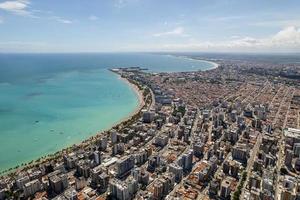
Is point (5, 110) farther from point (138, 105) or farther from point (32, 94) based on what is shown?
point (138, 105)

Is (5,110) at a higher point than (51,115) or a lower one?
higher

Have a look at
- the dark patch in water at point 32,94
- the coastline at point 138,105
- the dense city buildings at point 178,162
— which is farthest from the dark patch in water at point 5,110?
the dense city buildings at point 178,162

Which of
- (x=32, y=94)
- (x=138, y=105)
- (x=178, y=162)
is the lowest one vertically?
(x=178, y=162)

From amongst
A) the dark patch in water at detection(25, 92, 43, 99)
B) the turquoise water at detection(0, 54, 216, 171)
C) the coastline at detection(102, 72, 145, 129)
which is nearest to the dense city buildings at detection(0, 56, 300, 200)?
the coastline at detection(102, 72, 145, 129)

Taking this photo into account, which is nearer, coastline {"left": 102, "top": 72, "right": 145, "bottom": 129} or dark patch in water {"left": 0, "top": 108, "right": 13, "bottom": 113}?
coastline {"left": 102, "top": 72, "right": 145, "bottom": 129}

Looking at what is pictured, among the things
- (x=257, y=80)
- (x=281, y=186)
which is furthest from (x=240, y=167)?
(x=257, y=80)

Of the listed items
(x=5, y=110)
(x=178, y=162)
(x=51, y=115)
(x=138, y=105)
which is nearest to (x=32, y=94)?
(x=5, y=110)

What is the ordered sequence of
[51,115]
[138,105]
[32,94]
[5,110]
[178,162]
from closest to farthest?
1. [178,162]
2. [51,115]
3. [5,110]
4. [138,105]
5. [32,94]

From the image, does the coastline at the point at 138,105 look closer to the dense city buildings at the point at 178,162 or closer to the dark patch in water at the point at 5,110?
the dense city buildings at the point at 178,162

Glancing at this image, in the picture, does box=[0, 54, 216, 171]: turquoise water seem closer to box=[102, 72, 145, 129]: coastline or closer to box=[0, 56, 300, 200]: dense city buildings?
box=[102, 72, 145, 129]: coastline

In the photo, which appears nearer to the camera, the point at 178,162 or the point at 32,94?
the point at 178,162
